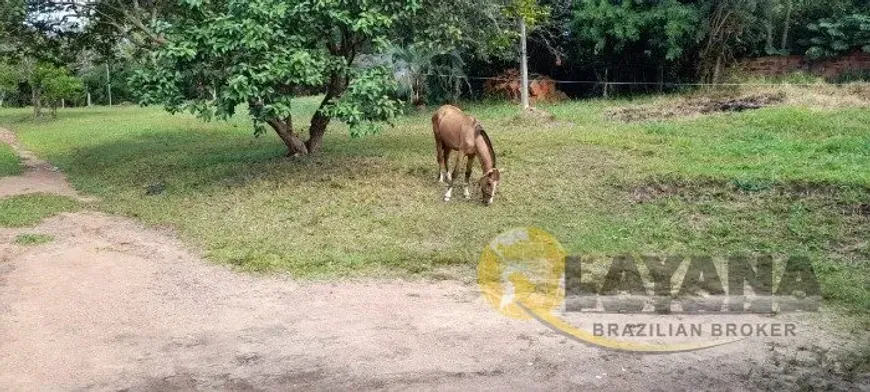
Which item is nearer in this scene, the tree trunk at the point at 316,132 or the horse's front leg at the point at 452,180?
the horse's front leg at the point at 452,180

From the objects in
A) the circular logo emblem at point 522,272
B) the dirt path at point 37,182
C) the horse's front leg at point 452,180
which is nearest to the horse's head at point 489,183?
the horse's front leg at point 452,180

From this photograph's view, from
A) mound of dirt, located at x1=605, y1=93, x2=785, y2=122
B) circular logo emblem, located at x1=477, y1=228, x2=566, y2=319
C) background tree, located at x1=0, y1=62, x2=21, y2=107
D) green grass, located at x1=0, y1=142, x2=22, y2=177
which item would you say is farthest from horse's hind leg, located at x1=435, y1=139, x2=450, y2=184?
background tree, located at x1=0, y1=62, x2=21, y2=107

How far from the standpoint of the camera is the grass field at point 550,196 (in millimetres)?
7219

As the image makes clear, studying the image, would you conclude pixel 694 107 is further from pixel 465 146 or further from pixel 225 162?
pixel 225 162

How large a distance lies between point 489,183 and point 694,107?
850cm

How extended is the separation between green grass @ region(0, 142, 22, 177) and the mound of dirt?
39.9 feet

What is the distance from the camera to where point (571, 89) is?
2302cm

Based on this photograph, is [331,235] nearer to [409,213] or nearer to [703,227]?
[409,213]

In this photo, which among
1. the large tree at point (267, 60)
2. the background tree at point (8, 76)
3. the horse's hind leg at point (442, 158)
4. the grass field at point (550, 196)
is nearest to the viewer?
the grass field at point (550, 196)

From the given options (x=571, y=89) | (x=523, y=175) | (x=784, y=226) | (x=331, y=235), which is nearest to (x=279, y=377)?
(x=331, y=235)

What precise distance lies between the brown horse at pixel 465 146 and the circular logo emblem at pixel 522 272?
1038 mm

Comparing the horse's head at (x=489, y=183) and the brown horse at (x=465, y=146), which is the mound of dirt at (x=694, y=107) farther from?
the horse's head at (x=489, y=183)

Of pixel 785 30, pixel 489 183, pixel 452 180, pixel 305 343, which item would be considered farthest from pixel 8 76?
pixel 305 343

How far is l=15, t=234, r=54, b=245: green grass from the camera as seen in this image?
8266 millimetres
